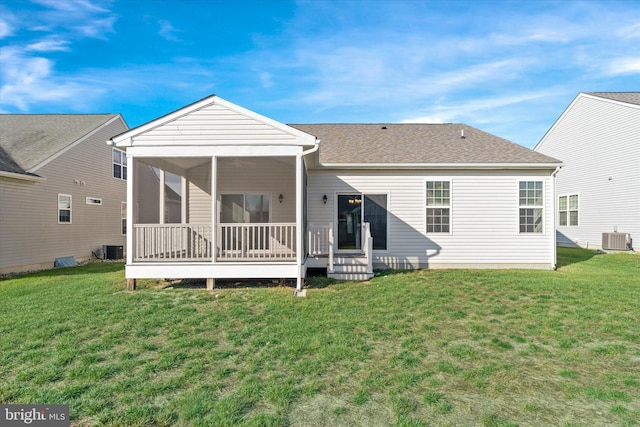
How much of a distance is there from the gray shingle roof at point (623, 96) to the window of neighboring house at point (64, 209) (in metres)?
23.5

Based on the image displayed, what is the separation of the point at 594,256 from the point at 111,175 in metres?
21.3

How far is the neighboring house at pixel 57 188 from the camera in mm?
11250

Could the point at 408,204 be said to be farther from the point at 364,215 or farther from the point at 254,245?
the point at 254,245

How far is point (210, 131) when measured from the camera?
7.75 metres

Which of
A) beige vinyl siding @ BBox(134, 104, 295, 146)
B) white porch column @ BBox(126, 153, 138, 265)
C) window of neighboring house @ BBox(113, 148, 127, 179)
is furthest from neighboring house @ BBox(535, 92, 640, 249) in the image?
window of neighboring house @ BBox(113, 148, 127, 179)

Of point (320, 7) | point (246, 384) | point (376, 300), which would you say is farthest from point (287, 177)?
point (246, 384)

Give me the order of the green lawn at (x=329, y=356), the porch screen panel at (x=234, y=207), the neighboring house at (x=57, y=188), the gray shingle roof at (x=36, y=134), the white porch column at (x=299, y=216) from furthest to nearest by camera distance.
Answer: the gray shingle roof at (x=36, y=134)
the neighboring house at (x=57, y=188)
the porch screen panel at (x=234, y=207)
the white porch column at (x=299, y=216)
the green lawn at (x=329, y=356)

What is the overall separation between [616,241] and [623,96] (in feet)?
22.4

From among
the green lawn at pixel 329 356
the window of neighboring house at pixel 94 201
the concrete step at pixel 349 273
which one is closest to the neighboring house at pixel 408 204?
the concrete step at pixel 349 273

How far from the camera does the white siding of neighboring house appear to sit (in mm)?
10586

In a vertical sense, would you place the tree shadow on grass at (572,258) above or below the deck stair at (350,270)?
below

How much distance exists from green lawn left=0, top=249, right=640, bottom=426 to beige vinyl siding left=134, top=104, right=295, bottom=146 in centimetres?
344

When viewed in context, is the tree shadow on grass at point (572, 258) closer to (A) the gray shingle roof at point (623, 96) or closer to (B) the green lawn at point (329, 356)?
(B) the green lawn at point (329, 356)

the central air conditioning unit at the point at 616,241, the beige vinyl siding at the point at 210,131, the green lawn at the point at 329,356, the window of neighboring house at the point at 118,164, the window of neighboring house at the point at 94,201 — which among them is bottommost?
the green lawn at the point at 329,356
